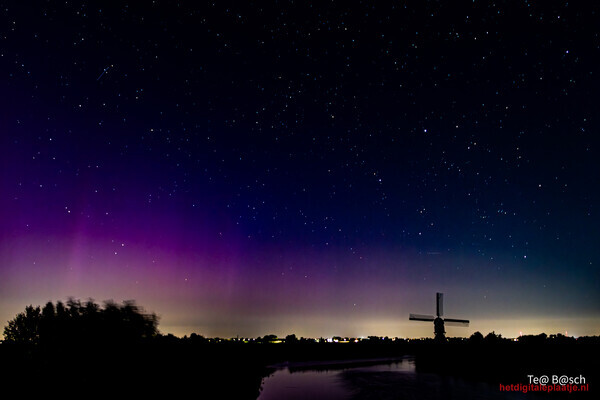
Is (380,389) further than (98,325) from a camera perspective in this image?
Yes

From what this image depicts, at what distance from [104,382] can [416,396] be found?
1112 inches

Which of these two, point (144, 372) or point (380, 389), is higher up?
point (144, 372)

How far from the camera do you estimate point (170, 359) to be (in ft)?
110

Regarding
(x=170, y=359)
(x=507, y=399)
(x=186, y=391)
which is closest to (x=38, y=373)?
(x=186, y=391)

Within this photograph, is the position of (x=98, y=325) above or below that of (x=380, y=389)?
above

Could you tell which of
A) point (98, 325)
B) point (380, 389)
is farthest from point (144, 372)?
point (380, 389)

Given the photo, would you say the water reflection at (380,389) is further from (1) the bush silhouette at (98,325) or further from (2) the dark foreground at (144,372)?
(1) the bush silhouette at (98,325)

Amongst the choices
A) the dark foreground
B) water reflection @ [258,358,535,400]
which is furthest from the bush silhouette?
water reflection @ [258,358,535,400]

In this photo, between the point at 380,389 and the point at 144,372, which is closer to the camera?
the point at 144,372

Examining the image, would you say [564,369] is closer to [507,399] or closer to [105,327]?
[507,399]

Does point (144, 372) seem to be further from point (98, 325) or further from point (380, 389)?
point (380, 389)

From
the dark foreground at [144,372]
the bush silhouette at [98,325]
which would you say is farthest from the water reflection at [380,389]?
the bush silhouette at [98,325]

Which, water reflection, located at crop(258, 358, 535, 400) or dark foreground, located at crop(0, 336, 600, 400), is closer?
dark foreground, located at crop(0, 336, 600, 400)

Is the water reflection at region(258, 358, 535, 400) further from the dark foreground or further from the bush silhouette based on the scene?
the bush silhouette
